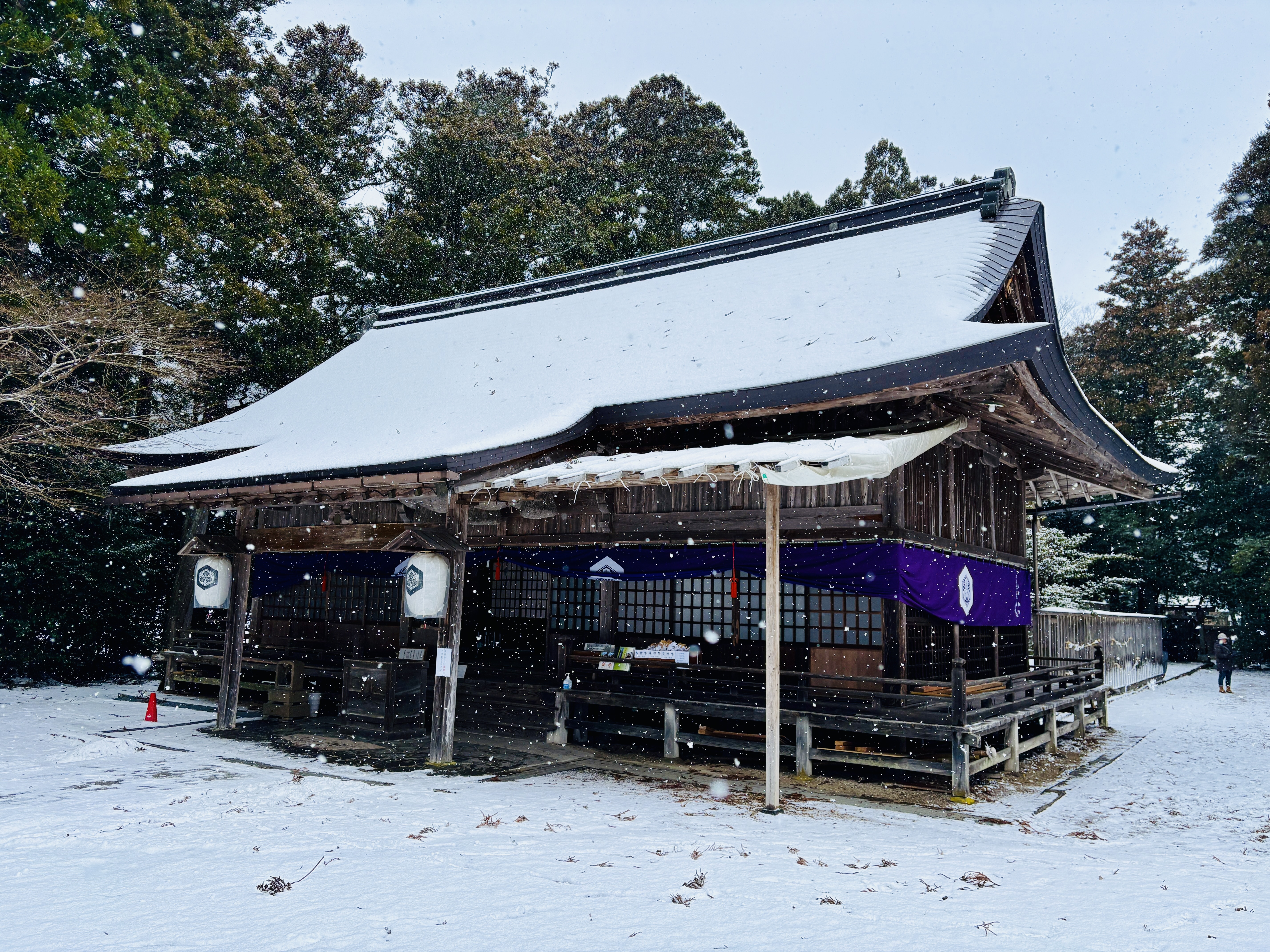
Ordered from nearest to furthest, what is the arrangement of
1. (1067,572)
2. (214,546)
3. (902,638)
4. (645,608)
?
(902,638)
(214,546)
(645,608)
(1067,572)

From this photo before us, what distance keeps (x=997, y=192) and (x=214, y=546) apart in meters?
12.3

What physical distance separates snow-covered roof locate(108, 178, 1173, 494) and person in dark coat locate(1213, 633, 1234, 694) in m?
14.4

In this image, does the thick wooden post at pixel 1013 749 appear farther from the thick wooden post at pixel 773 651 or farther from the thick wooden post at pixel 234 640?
the thick wooden post at pixel 234 640

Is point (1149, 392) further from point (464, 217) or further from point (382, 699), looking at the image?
point (382, 699)

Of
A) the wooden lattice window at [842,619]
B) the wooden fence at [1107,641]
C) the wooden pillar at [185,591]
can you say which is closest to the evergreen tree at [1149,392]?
the wooden fence at [1107,641]

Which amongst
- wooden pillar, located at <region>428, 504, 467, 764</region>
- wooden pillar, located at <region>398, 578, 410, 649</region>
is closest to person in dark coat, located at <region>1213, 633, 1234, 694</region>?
wooden pillar, located at <region>398, 578, 410, 649</region>

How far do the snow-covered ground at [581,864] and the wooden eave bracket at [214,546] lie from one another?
2.81m

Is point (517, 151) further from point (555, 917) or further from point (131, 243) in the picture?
point (555, 917)

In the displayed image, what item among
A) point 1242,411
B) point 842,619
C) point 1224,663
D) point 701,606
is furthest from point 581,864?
point 1242,411

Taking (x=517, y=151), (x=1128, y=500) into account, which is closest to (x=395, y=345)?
(x=517, y=151)

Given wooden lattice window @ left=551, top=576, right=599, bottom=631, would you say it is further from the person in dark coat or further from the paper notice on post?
the person in dark coat

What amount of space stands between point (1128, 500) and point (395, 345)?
14669 mm

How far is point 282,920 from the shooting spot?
4.51 meters

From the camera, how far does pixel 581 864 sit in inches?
227
